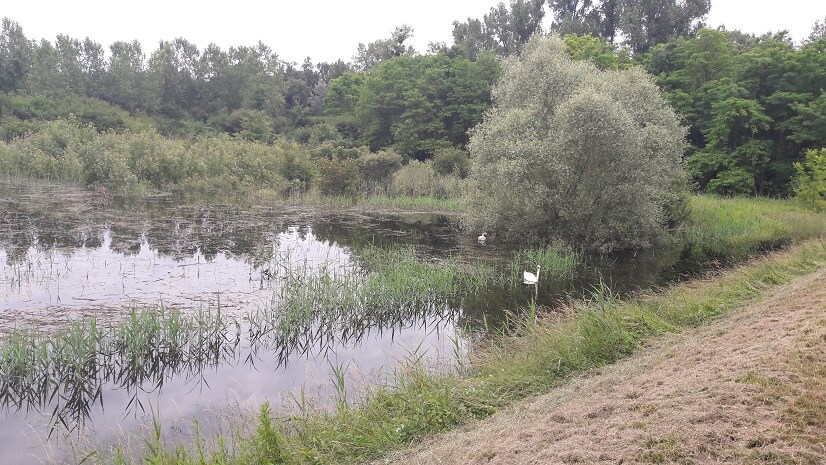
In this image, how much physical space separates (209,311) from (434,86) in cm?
3685

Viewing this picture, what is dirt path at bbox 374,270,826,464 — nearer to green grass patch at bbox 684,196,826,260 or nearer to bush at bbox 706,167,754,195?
green grass patch at bbox 684,196,826,260

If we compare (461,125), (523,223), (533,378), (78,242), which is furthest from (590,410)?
(461,125)

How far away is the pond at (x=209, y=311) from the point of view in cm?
652

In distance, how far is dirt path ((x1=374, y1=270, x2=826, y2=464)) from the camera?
3730 mm

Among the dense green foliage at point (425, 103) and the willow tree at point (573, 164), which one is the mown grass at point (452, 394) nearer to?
the willow tree at point (573, 164)

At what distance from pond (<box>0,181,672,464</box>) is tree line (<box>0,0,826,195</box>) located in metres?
16.6

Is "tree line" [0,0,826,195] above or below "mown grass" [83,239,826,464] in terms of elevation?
above

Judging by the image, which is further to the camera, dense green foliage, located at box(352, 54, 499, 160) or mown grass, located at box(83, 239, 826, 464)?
dense green foliage, located at box(352, 54, 499, 160)

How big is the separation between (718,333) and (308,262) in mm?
9618

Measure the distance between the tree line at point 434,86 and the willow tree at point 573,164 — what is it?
766 centimetres

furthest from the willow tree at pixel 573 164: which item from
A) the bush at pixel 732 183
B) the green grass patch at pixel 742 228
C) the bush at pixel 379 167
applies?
the bush at pixel 732 183

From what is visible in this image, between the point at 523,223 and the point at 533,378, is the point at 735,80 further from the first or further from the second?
the point at 533,378

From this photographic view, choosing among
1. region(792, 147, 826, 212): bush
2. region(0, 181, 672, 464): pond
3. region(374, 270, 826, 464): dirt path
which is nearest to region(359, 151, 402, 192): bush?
region(0, 181, 672, 464): pond

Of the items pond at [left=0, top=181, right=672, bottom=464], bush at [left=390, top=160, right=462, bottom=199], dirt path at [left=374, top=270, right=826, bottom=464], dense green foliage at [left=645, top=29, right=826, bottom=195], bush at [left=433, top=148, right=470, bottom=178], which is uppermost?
dense green foliage at [left=645, top=29, right=826, bottom=195]
